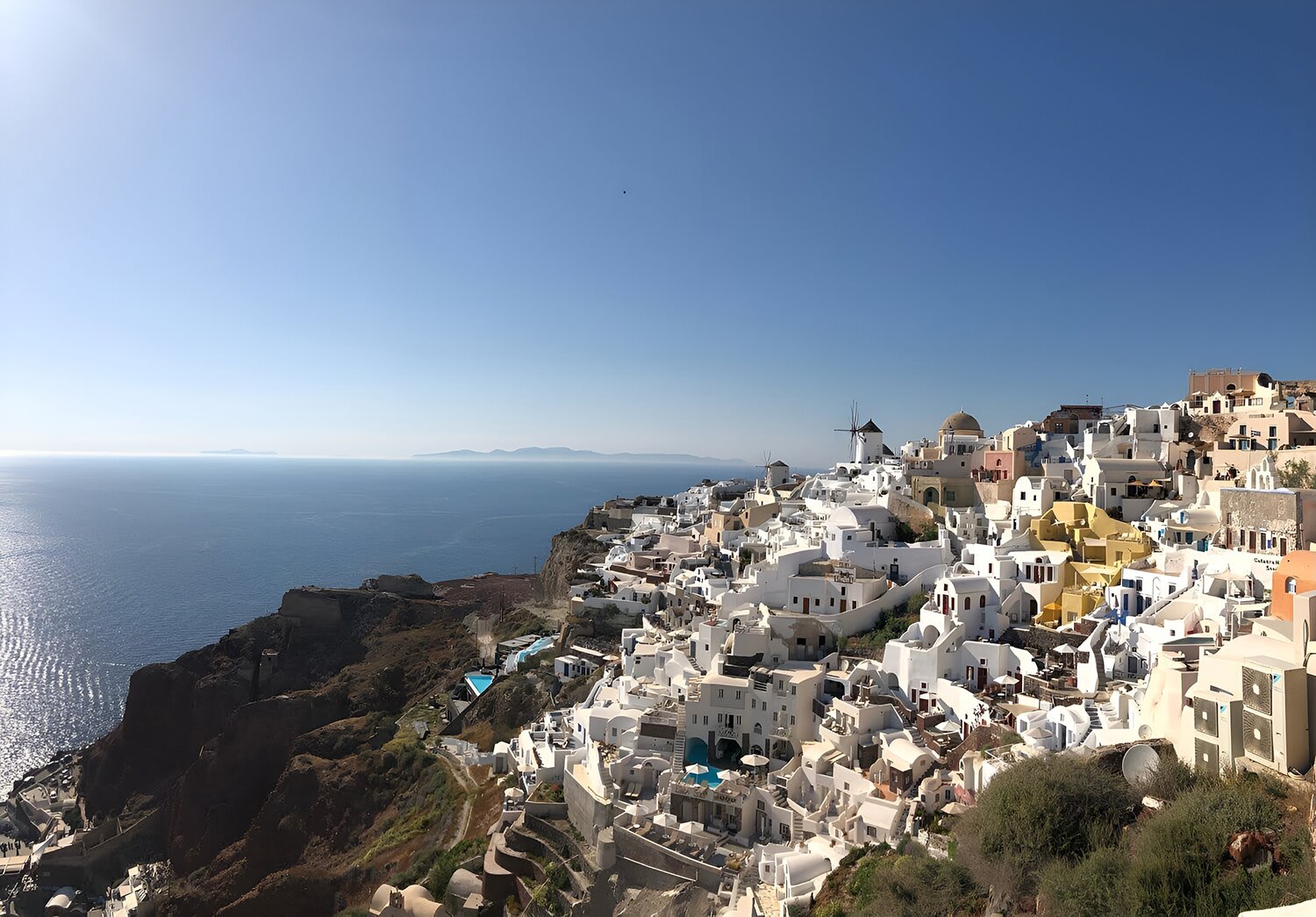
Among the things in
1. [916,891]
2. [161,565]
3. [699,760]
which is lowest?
[161,565]

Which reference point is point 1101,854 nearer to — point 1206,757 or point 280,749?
point 1206,757

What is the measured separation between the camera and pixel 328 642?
145 feet

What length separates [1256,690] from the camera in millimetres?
10422

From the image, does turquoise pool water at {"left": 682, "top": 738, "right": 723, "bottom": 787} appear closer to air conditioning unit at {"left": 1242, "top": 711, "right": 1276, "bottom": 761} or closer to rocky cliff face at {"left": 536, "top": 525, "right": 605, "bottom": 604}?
air conditioning unit at {"left": 1242, "top": 711, "right": 1276, "bottom": 761}

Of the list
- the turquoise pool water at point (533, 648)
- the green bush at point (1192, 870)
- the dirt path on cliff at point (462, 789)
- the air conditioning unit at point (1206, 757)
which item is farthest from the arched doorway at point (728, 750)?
the turquoise pool water at point (533, 648)

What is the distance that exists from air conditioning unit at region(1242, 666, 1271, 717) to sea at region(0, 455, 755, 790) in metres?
47.5

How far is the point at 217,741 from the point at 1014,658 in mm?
32441

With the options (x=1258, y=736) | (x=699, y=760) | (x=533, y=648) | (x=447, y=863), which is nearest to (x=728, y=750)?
(x=699, y=760)

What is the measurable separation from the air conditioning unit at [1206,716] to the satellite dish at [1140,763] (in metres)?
0.82

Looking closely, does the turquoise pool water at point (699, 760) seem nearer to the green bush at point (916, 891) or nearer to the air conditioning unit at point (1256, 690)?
the green bush at point (916, 891)

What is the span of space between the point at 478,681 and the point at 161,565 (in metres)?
69.7

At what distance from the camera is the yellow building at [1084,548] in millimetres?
21094

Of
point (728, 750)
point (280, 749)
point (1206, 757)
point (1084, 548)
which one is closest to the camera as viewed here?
point (1206, 757)

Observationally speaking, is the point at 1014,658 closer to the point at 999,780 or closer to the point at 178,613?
the point at 999,780
